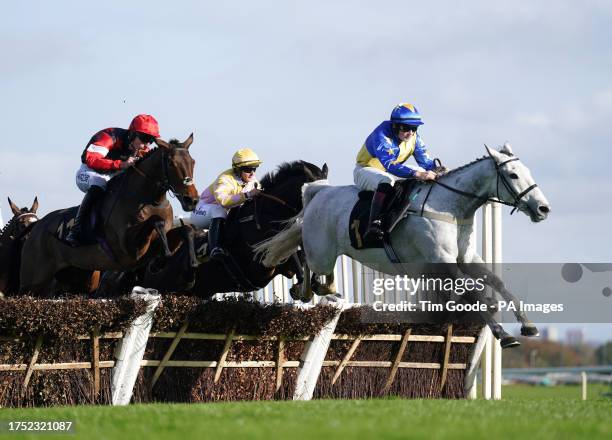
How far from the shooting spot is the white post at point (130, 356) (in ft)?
30.6

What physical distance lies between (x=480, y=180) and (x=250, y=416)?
4.43 meters

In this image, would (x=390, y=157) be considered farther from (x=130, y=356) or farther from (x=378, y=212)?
(x=130, y=356)

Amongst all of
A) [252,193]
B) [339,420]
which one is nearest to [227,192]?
[252,193]

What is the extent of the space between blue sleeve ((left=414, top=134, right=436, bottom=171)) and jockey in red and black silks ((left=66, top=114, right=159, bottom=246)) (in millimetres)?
2545

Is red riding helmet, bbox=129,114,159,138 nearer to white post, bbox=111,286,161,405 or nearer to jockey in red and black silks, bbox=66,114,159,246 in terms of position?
jockey in red and black silks, bbox=66,114,159,246

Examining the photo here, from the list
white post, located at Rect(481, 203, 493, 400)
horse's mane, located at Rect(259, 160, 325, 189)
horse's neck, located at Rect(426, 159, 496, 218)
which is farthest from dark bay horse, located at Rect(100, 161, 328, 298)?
horse's neck, located at Rect(426, 159, 496, 218)

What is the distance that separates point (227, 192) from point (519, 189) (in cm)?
338

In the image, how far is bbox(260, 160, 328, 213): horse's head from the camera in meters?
12.3

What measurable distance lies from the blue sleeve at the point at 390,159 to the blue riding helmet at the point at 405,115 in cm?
25

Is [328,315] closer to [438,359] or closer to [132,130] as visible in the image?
[438,359]

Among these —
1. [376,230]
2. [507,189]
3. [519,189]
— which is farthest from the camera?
[376,230]

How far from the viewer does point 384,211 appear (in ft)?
35.1

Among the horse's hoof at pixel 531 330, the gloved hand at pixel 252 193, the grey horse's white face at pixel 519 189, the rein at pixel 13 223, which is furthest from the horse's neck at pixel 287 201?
the horse's hoof at pixel 531 330

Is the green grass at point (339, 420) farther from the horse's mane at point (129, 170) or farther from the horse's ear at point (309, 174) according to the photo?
the horse's ear at point (309, 174)
